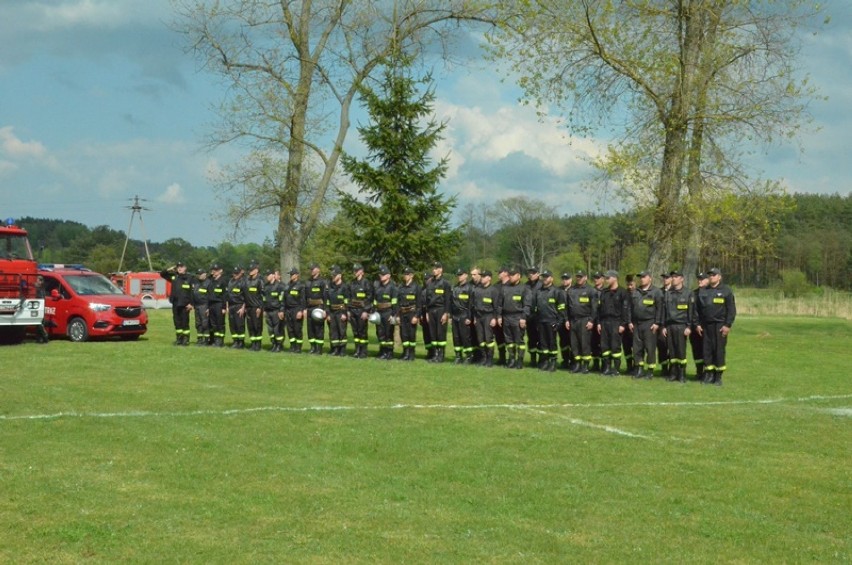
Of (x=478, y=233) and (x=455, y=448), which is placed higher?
(x=478, y=233)

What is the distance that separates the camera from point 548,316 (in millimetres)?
20344

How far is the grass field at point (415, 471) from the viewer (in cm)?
689

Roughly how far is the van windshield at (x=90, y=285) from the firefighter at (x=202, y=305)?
311 cm

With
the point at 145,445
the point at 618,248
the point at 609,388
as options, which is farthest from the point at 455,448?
the point at 618,248

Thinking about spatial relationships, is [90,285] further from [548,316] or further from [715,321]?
[715,321]

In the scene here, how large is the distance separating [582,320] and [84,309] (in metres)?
13.7

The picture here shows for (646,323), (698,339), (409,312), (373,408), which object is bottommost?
(373,408)

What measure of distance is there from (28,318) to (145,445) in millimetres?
15290

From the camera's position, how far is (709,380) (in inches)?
716

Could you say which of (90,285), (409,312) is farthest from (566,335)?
(90,285)

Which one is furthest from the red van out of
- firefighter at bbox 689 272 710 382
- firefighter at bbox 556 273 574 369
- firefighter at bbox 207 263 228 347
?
firefighter at bbox 689 272 710 382

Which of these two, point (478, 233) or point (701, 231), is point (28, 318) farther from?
point (478, 233)

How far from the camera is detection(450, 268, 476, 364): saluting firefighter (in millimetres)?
21141

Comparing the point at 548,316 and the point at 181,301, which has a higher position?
the point at 181,301
